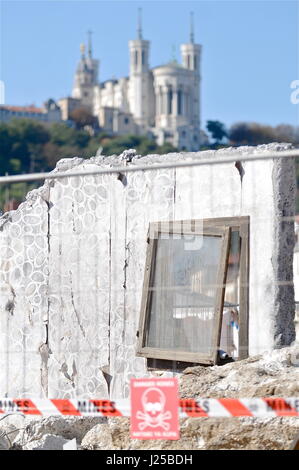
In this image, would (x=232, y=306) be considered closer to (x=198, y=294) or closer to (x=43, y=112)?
(x=198, y=294)

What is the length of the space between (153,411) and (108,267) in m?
2.06

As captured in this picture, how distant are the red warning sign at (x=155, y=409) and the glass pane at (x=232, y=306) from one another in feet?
4.88

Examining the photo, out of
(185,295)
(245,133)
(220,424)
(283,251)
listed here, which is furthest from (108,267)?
(245,133)

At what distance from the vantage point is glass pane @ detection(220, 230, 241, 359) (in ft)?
24.3

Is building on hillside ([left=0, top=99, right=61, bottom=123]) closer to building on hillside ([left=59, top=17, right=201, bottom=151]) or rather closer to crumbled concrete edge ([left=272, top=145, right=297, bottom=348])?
building on hillside ([left=59, top=17, right=201, bottom=151])

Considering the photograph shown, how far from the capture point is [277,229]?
749 cm

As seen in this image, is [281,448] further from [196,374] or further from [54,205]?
[54,205]

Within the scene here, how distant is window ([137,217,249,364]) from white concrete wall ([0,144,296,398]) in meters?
0.10

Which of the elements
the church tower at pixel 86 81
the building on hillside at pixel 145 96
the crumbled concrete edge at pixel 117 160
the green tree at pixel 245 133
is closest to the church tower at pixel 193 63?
the building on hillside at pixel 145 96

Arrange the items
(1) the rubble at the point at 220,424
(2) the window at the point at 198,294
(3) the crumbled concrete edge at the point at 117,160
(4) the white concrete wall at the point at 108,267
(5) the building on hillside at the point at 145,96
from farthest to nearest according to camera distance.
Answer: (5) the building on hillside at the point at 145,96
(3) the crumbled concrete edge at the point at 117,160
(4) the white concrete wall at the point at 108,267
(2) the window at the point at 198,294
(1) the rubble at the point at 220,424

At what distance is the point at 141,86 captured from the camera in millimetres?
181000

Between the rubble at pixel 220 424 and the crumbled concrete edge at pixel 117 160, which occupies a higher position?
the crumbled concrete edge at pixel 117 160

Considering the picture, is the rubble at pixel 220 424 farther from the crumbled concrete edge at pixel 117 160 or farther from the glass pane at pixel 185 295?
the crumbled concrete edge at pixel 117 160

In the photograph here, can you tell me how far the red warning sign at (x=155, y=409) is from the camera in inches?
234
